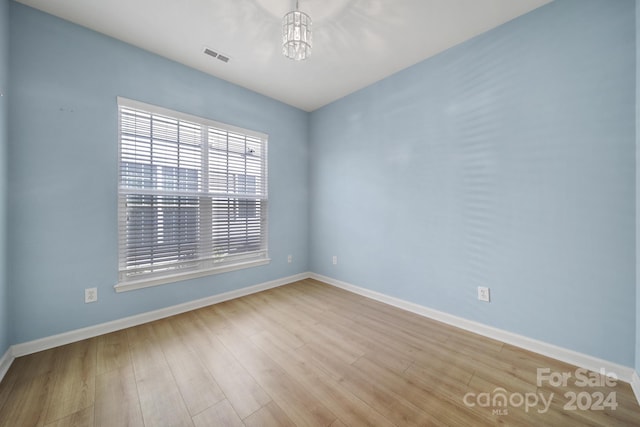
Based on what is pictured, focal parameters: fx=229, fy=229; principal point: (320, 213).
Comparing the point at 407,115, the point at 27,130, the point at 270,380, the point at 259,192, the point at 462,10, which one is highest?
the point at 462,10

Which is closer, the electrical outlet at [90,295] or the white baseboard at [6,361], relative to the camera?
the white baseboard at [6,361]

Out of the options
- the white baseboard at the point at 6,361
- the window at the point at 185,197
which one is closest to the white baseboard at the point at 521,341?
the window at the point at 185,197

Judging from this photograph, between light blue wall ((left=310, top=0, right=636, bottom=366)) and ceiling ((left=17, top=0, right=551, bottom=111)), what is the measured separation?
0.26m

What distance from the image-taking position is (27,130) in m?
1.83

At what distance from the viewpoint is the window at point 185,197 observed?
229 cm

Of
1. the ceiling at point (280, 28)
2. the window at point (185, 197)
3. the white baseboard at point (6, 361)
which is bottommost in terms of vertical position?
the white baseboard at point (6, 361)

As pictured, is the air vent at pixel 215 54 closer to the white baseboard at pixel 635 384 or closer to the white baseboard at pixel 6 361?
the white baseboard at pixel 6 361

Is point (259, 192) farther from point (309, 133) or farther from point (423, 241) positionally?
point (423, 241)

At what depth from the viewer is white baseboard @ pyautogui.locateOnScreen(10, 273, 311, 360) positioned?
6.03ft

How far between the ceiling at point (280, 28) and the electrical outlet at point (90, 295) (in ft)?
7.81

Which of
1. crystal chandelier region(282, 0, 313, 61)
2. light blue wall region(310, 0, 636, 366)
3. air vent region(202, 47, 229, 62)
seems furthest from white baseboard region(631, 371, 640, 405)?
air vent region(202, 47, 229, 62)

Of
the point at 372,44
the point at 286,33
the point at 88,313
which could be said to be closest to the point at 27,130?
the point at 88,313

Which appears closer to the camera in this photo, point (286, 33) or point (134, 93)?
point (286, 33)

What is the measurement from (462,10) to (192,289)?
12.4 ft
